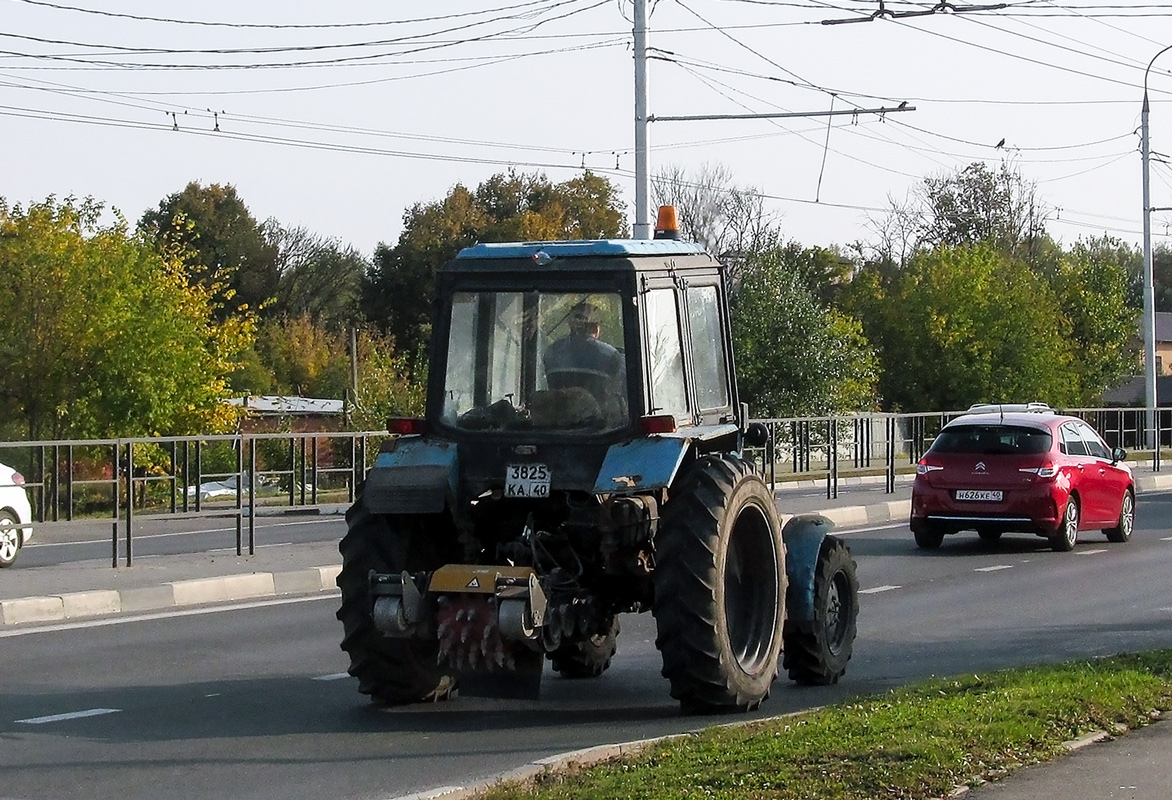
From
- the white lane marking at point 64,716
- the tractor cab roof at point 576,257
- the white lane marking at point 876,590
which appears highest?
the tractor cab roof at point 576,257

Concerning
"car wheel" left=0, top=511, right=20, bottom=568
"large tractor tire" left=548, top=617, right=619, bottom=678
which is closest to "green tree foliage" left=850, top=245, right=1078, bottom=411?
"car wheel" left=0, top=511, right=20, bottom=568

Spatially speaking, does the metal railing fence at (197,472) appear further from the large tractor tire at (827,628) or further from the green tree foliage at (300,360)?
the green tree foliage at (300,360)

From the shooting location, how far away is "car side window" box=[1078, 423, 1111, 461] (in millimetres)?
21203

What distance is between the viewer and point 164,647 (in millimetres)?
11859

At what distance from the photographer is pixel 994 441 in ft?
66.0

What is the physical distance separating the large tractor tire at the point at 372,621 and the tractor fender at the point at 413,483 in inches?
7.0

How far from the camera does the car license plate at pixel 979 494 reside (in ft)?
65.2

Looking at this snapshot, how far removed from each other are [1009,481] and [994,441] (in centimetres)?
57

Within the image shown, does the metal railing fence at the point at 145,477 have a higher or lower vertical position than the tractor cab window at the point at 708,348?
lower

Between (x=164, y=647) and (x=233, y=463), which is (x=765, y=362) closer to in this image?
(x=233, y=463)

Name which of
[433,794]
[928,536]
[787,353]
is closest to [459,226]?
[787,353]

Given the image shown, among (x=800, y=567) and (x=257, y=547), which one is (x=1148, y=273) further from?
(x=800, y=567)

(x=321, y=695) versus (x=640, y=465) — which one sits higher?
(x=640, y=465)

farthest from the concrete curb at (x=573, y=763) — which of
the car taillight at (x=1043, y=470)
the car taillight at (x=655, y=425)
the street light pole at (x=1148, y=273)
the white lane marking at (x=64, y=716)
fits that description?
the street light pole at (x=1148, y=273)
